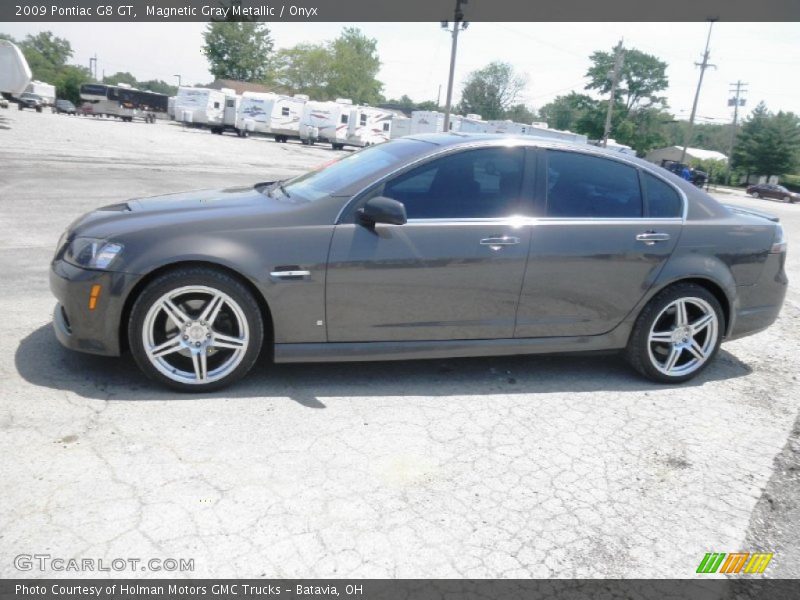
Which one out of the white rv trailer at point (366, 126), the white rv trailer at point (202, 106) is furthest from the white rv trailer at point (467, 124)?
the white rv trailer at point (202, 106)

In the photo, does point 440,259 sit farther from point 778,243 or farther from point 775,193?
point 775,193

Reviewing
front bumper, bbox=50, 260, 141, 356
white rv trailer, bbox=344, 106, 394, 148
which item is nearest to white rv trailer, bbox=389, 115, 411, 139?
white rv trailer, bbox=344, 106, 394, 148

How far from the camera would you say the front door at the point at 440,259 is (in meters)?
3.68

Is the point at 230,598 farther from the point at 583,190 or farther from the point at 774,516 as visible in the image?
the point at 583,190

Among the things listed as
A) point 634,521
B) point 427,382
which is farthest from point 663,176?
point 634,521

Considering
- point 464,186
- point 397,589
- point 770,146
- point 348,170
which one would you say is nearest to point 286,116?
point 348,170

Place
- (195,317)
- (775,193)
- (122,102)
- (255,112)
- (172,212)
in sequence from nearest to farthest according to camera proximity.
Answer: (195,317), (172,212), (255,112), (775,193), (122,102)

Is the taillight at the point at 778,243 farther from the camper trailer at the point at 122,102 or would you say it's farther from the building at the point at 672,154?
the building at the point at 672,154

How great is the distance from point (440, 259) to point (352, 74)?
82936mm

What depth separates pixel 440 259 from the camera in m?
3.77

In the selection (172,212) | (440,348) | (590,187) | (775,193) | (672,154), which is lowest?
(440,348)

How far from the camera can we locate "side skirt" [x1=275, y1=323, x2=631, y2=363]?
3692mm

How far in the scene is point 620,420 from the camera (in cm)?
374

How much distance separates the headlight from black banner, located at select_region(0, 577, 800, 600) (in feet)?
5.87
